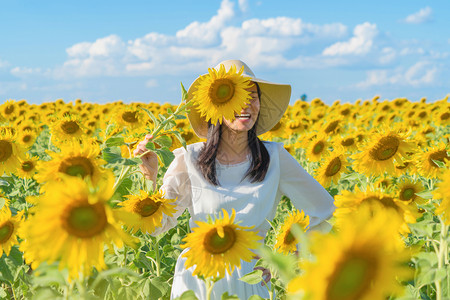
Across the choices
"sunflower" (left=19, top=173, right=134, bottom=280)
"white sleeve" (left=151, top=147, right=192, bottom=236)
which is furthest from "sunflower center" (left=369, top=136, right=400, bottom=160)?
"sunflower" (left=19, top=173, right=134, bottom=280)

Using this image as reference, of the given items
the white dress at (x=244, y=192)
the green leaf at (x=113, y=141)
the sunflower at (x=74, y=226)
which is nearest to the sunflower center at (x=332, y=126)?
the white dress at (x=244, y=192)

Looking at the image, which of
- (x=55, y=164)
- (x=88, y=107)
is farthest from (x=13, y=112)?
(x=55, y=164)

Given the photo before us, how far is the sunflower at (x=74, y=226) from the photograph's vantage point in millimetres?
1268

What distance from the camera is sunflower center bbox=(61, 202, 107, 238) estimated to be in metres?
1.29

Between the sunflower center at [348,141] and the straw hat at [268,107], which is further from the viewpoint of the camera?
the sunflower center at [348,141]

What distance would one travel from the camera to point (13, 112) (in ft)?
37.0

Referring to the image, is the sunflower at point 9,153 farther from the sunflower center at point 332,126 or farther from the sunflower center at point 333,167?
the sunflower center at point 332,126

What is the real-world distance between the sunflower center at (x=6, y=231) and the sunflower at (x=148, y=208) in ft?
1.68

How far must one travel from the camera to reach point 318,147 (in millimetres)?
5438

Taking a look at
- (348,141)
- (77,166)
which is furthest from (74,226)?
(348,141)

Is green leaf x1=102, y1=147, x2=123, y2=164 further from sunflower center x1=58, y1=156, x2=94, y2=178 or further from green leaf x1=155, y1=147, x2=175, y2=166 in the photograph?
green leaf x1=155, y1=147, x2=175, y2=166

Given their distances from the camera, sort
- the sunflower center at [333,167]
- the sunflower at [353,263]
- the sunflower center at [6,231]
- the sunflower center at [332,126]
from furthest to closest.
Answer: the sunflower center at [332,126] → the sunflower center at [333,167] → the sunflower center at [6,231] → the sunflower at [353,263]

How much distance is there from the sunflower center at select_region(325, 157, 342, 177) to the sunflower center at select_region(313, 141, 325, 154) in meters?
1.15

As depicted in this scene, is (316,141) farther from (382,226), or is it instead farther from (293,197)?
(382,226)
